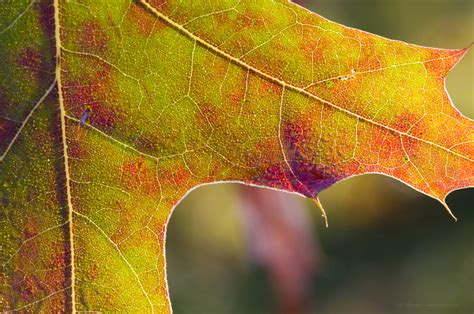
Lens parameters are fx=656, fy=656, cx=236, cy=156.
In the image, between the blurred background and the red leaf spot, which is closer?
the red leaf spot

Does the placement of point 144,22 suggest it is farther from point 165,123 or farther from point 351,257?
point 351,257

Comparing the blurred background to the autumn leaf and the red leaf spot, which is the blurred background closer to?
the autumn leaf

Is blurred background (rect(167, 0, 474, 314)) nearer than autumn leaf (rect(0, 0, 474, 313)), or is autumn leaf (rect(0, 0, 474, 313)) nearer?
autumn leaf (rect(0, 0, 474, 313))

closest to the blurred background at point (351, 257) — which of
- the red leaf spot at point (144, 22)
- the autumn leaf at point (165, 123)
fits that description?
the autumn leaf at point (165, 123)

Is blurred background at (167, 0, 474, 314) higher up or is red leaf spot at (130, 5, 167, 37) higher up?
red leaf spot at (130, 5, 167, 37)

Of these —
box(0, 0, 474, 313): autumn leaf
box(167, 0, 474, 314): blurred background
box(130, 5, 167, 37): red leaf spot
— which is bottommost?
box(167, 0, 474, 314): blurred background

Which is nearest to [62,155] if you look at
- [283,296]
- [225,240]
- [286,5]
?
[286,5]

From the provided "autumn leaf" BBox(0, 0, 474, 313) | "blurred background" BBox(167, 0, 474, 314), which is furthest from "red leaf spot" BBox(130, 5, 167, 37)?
"blurred background" BBox(167, 0, 474, 314)

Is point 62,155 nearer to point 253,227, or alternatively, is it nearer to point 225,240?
point 253,227
